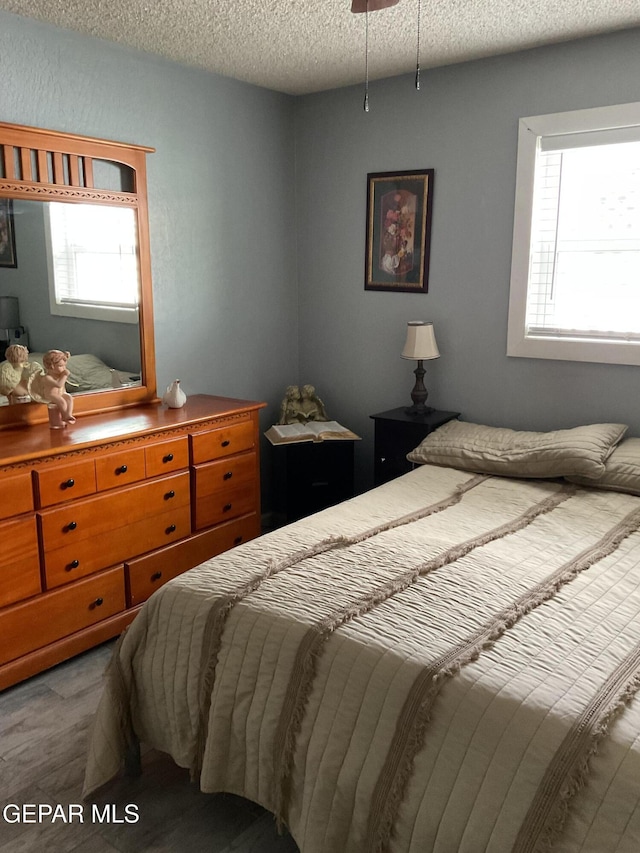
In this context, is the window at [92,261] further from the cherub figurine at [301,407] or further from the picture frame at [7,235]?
the cherub figurine at [301,407]

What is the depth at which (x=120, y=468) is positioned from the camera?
2.84 metres

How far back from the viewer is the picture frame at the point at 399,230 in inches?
147

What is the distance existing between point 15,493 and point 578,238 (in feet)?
8.54

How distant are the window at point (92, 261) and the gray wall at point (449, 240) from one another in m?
1.25

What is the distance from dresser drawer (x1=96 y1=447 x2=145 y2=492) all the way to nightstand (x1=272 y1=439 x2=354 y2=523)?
3.36 ft

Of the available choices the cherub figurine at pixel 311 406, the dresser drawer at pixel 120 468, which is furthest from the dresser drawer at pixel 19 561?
the cherub figurine at pixel 311 406

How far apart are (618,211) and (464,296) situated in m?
0.82

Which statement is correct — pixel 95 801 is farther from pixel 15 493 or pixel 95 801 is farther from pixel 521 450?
pixel 521 450

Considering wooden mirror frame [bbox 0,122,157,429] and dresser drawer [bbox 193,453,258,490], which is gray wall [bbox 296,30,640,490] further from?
wooden mirror frame [bbox 0,122,157,429]

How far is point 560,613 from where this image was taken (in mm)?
1864

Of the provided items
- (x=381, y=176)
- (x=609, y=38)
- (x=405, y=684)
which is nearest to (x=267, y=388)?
(x=381, y=176)

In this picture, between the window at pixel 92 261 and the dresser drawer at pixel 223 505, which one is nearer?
the window at pixel 92 261

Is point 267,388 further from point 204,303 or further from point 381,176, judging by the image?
point 381,176

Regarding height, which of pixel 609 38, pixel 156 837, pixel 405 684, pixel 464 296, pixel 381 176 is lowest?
pixel 156 837
